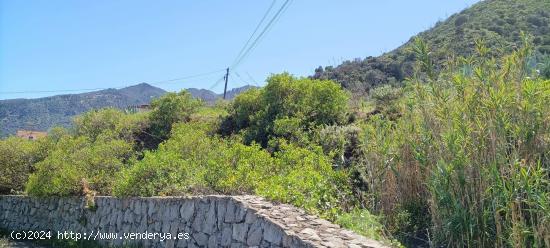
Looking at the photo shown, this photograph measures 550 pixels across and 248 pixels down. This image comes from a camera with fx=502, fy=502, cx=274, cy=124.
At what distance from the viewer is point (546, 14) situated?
23.3 meters

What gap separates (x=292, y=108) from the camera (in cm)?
1286

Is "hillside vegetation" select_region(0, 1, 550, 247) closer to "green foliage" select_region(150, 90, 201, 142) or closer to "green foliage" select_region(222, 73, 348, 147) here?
"green foliage" select_region(222, 73, 348, 147)

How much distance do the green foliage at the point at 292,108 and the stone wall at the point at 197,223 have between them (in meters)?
3.82

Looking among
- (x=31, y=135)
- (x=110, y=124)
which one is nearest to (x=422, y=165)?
(x=110, y=124)

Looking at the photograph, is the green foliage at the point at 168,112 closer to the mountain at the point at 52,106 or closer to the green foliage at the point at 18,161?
the green foliage at the point at 18,161

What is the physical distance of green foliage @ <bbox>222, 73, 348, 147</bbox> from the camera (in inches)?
478

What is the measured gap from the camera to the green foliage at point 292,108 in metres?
12.1

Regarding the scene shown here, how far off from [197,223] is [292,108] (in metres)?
5.67

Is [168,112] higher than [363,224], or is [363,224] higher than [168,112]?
[168,112]

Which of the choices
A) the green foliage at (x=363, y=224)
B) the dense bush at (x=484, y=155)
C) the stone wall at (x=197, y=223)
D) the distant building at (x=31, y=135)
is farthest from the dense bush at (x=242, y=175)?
the distant building at (x=31, y=135)

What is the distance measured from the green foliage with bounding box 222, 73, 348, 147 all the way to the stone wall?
12.5ft

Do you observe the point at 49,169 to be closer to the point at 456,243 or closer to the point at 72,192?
the point at 72,192

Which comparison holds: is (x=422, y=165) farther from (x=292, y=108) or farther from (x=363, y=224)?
(x=292, y=108)

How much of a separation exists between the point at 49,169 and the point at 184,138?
201 inches
